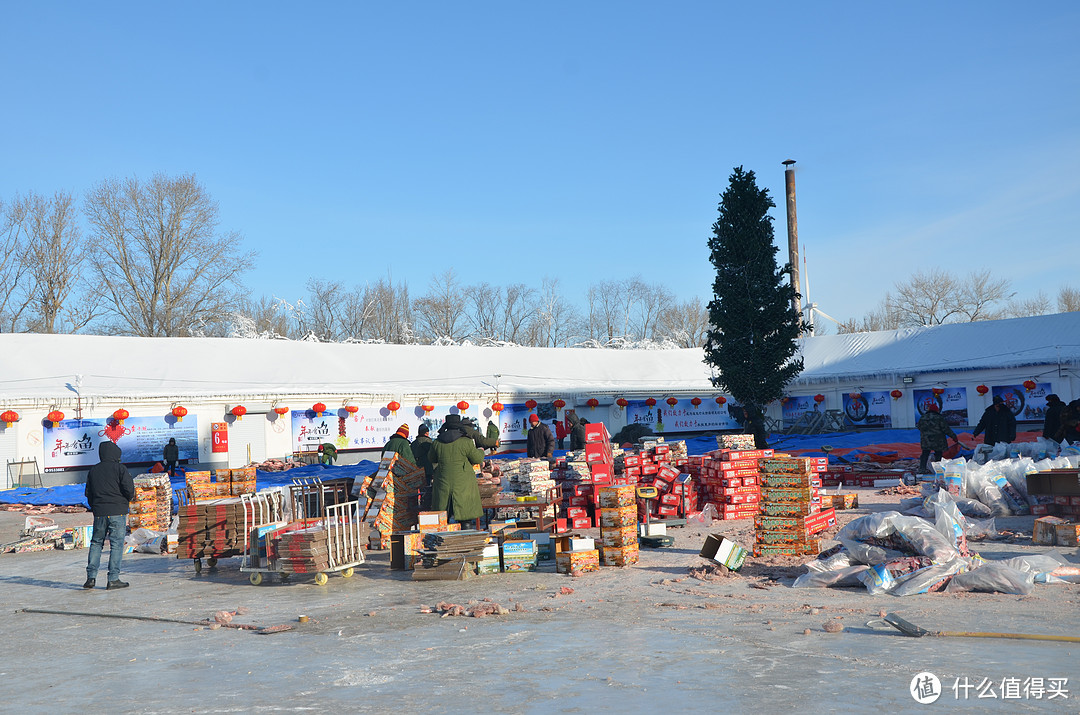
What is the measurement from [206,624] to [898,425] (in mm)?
32298

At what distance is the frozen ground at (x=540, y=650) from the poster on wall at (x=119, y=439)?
51.7 ft

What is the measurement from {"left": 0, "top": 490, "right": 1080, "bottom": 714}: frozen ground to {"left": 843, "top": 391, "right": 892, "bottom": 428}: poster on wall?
2617 cm

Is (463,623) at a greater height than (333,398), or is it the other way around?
(333,398)

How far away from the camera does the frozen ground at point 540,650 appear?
19.3 feet

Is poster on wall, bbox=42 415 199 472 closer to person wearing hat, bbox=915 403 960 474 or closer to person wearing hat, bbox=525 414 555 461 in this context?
person wearing hat, bbox=525 414 555 461

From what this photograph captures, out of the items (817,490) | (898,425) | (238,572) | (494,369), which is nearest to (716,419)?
(898,425)

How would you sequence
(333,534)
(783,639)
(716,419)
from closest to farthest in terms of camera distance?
(783,639) → (333,534) → (716,419)

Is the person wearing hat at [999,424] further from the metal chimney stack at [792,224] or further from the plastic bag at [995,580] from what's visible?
the metal chimney stack at [792,224]

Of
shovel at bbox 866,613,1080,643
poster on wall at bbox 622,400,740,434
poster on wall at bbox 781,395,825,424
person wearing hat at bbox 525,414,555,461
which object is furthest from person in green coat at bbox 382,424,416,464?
poster on wall at bbox 781,395,825,424

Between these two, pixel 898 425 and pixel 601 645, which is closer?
pixel 601 645

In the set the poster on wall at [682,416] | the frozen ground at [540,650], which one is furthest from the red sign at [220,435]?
the frozen ground at [540,650]

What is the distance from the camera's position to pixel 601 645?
24.0ft

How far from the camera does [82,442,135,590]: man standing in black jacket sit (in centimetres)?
1134

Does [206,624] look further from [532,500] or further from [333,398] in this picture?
[333,398]
